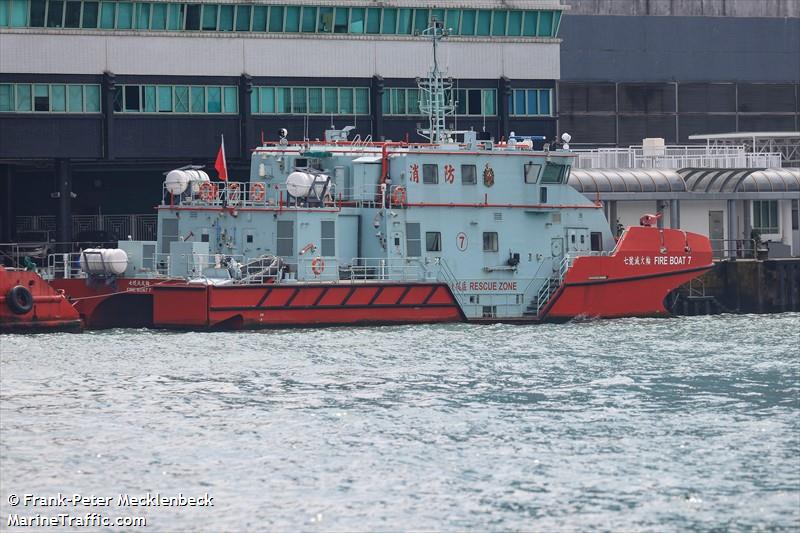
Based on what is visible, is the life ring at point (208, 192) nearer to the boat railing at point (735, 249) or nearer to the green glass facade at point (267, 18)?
the green glass facade at point (267, 18)

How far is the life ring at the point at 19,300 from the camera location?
152ft

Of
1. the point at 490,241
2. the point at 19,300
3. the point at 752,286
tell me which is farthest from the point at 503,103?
the point at 19,300

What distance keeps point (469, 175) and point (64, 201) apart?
16.8 m

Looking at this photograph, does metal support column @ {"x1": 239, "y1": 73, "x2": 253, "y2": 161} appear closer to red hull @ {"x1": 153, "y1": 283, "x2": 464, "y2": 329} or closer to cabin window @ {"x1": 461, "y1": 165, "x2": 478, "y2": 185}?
cabin window @ {"x1": 461, "y1": 165, "x2": 478, "y2": 185}

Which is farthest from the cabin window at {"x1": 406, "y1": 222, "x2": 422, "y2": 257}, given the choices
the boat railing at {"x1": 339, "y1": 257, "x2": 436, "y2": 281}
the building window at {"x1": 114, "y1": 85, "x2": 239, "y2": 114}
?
the building window at {"x1": 114, "y1": 85, "x2": 239, "y2": 114}

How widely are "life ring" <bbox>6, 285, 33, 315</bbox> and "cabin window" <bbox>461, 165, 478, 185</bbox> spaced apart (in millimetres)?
13382

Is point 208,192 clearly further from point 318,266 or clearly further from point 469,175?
point 469,175

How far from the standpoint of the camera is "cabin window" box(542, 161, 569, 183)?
170 feet

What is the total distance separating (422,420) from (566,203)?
2091 centimetres

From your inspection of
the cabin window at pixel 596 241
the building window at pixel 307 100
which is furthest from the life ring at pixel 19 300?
the building window at pixel 307 100

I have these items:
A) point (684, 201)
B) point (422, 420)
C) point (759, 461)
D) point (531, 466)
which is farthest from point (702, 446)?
point (684, 201)

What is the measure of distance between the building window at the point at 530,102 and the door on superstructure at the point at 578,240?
47.5ft

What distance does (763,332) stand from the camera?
1943 inches

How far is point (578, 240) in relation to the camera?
52594 mm
